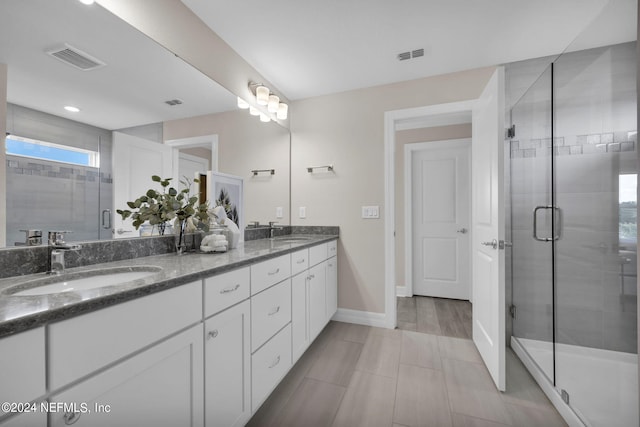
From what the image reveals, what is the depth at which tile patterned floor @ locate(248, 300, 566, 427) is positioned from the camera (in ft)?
4.73

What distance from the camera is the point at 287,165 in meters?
2.93

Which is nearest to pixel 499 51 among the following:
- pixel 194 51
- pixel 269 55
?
pixel 269 55

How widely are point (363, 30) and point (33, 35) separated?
5.79 ft

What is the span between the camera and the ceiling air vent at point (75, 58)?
3.66ft

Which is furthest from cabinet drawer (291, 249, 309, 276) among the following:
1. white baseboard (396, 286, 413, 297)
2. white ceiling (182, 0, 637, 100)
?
white baseboard (396, 286, 413, 297)

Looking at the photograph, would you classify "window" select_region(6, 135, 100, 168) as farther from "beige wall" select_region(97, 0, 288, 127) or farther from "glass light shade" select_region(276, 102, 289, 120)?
"glass light shade" select_region(276, 102, 289, 120)

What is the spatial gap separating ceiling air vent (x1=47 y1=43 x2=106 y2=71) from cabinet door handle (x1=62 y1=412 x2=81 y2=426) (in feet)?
4.23

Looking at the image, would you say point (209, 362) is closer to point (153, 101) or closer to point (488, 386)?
point (153, 101)

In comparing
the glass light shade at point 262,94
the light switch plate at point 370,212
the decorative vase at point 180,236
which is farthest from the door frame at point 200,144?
the light switch plate at point 370,212

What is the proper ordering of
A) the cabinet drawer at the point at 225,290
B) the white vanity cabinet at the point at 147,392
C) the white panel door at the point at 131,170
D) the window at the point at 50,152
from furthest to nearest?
the white panel door at the point at 131,170 < the cabinet drawer at the point at 225,290 < the window at the point at 50,152 < the white vanity cabinet at the point at 147,392

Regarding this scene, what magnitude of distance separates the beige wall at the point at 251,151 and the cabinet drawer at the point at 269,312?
93 centimetres

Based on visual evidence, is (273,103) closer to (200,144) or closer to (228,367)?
(200,144)

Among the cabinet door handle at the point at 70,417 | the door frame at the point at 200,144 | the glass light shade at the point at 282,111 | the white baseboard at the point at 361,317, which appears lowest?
the white baseboard at the point at 361,317

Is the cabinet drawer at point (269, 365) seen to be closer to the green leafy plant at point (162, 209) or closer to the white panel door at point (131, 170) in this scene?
the green leafy plant at point (162, 209)
